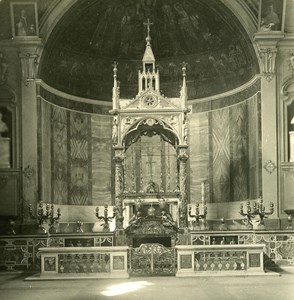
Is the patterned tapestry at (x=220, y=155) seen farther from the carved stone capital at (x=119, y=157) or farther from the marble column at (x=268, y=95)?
the carved stone capital at (x=119, y=157)

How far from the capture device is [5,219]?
60.7ft

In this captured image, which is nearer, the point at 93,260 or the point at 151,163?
the point at 93,260

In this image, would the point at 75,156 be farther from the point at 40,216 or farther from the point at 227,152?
the point at 227,152

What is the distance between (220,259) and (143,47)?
9.67 metres

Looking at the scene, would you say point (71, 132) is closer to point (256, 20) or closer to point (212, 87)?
point (212, 87)

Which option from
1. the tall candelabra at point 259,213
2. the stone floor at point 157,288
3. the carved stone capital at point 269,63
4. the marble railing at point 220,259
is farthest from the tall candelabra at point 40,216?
the carved stone capital at point 269,63

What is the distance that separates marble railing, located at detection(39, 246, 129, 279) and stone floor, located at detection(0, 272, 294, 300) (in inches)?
20.5

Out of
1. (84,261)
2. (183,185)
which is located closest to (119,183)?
(183,185)

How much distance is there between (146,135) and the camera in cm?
1950

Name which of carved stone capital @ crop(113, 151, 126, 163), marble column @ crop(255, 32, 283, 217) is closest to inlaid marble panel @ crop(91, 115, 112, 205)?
carved stone capital @ crop(113, 151, 126, 163)

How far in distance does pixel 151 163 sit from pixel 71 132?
306 centimetres

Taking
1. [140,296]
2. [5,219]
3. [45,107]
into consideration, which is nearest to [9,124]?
[45,107]

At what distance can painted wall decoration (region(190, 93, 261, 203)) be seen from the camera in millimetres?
19750

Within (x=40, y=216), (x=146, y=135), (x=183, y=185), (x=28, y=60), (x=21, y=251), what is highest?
(x=28, y=60)
